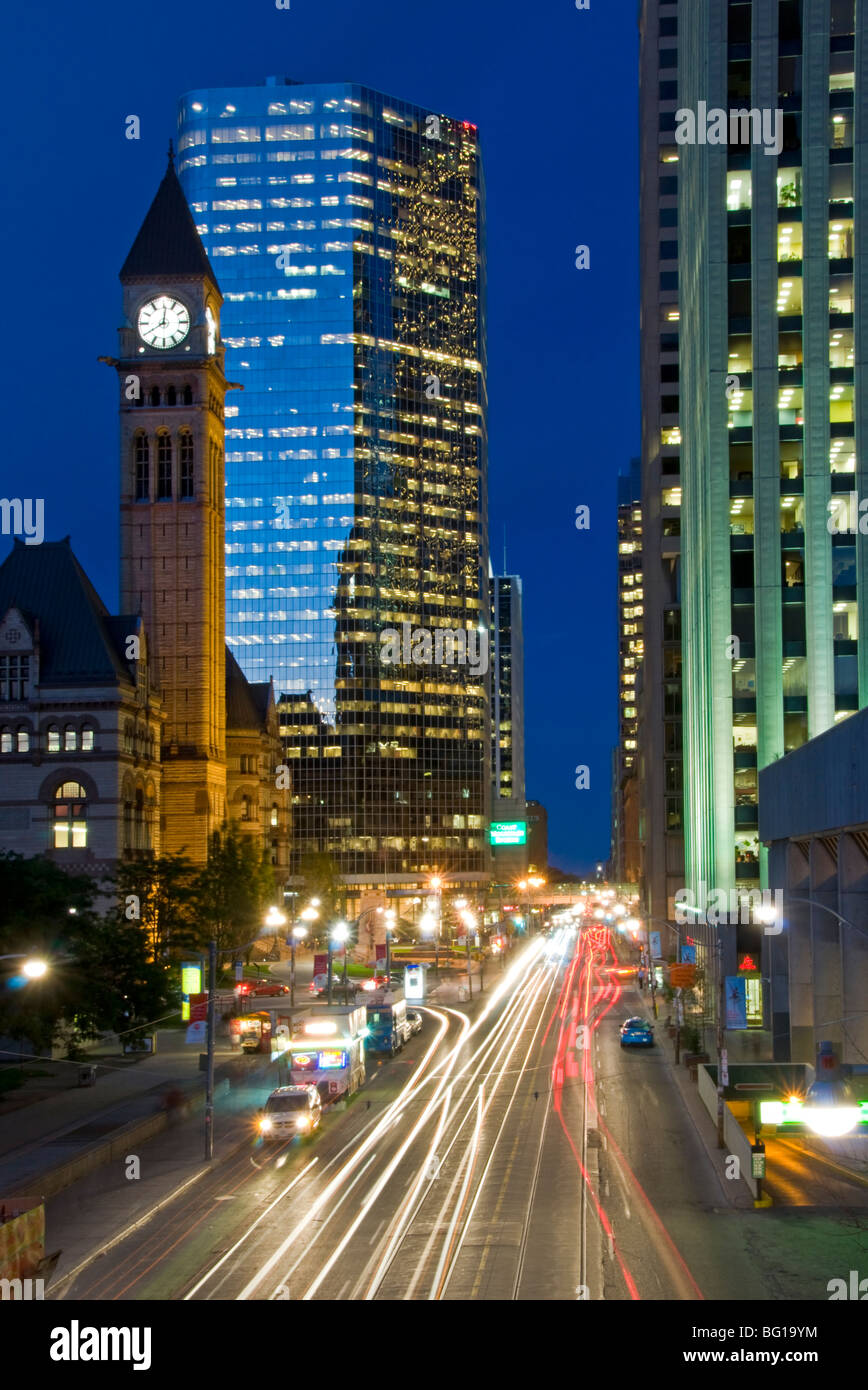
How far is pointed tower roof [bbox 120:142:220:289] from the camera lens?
103 m

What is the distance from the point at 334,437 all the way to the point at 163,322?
2707 inches

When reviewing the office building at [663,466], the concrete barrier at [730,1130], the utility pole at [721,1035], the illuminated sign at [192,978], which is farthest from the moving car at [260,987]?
the concrete barrier at [730,1130]

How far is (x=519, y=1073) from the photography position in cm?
5225

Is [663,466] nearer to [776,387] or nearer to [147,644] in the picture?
[776,387]

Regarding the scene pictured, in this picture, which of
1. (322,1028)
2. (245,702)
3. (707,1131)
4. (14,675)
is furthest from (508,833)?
(707,1131)

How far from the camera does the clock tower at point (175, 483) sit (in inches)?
3915

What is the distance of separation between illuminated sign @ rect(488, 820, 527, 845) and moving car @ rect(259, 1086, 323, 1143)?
12853cm

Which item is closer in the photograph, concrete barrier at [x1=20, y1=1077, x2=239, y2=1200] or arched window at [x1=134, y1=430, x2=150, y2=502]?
concrete barrier at [x1=20, y1=1077, x2=239, y2=1200]

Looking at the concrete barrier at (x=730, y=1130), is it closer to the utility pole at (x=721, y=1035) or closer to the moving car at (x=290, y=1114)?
the utility pole at (x=721, y=1035)

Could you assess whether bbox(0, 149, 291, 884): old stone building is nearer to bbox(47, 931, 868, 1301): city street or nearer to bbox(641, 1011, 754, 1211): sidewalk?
bbox(641, 1011, 754, 1211): sidewalk

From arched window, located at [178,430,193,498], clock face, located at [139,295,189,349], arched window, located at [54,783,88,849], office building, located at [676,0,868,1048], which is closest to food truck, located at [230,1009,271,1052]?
office building, located at [676,0,868,1048]

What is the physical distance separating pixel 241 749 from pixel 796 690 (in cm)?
5647

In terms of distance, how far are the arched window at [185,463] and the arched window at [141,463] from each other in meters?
2.59
